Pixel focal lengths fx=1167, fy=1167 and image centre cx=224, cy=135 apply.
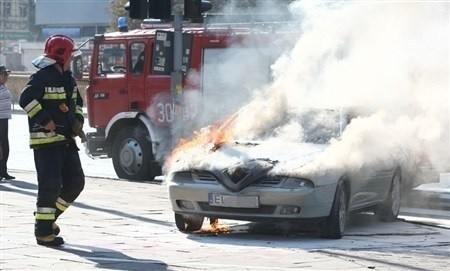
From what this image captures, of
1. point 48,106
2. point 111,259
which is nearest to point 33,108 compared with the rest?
point 48,106

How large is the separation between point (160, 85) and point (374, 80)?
18.5 ft

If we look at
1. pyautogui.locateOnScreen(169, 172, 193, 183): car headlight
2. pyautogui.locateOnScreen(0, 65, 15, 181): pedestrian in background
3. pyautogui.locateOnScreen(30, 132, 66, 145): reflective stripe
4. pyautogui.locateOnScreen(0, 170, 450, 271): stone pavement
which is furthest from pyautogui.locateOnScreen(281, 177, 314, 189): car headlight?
pyautogui.locateOnScreen(0, 65, 15, 181): pedestrian in background

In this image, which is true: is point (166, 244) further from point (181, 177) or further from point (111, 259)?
point (111, 259)

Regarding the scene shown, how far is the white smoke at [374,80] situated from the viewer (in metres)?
12.6

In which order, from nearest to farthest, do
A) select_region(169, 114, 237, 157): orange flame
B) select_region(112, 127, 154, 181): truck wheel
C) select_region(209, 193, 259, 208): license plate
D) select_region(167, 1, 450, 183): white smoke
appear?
select_region(209, 193, 259, 208): license plate, select_region(169, 114, 237, 157): orange flame, select_region(167, 1, 450, 183): white smoke, select_region(112, 127, 154, 181): truck wheel

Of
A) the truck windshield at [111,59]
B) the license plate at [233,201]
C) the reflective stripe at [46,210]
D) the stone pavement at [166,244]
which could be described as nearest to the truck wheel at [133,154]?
the truck windshield at [111,59]

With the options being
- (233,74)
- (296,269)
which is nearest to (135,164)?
(233,74)

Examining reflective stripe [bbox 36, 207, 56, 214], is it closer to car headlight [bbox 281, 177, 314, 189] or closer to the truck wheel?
car headlight [bbox 281, 177, 314, 189]

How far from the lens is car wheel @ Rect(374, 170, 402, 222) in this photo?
13.0m

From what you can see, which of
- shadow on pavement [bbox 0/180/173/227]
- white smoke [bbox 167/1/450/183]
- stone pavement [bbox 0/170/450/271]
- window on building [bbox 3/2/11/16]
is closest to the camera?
stone pavement [bbox 0/170/450/271]

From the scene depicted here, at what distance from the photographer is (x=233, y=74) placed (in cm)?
1767

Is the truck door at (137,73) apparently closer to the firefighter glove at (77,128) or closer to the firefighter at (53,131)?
the firefighter at (53,131)

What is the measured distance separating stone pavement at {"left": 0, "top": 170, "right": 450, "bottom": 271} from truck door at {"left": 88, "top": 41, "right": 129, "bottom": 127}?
429cm

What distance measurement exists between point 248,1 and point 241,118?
5.73 meters
